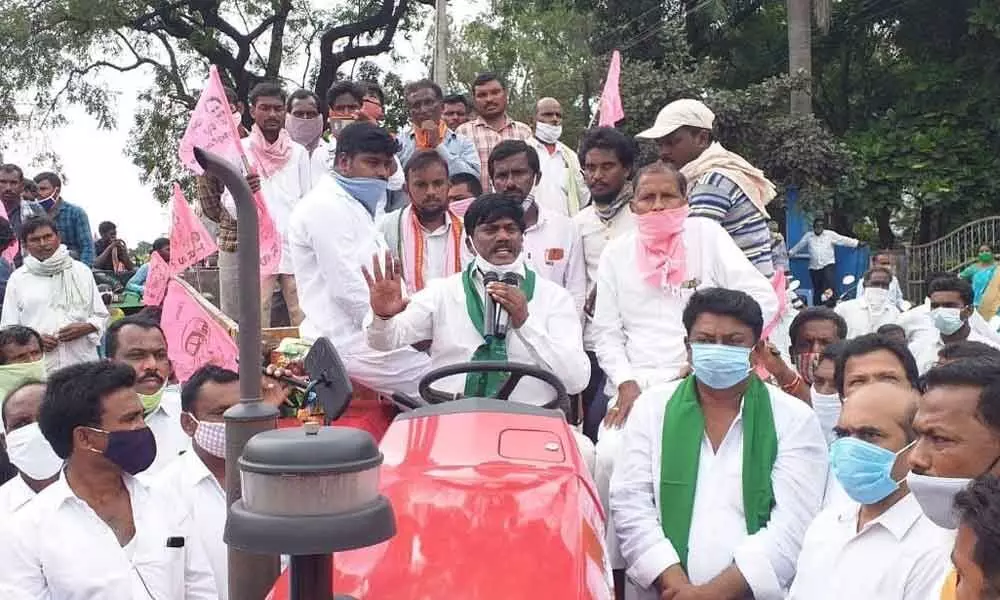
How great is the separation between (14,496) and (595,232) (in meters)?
3.31

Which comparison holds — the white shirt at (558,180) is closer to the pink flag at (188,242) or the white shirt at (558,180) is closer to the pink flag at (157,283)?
the pink flag at (188,242)

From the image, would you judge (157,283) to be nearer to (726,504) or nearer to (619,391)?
(619,391)

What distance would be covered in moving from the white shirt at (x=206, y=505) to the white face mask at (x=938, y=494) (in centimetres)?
246

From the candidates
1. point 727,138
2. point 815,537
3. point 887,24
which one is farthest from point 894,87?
point 815,537

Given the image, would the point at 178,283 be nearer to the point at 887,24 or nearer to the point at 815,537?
the point at 815,537

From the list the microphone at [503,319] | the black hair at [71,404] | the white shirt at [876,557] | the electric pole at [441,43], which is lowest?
the white shirt at [876,557]

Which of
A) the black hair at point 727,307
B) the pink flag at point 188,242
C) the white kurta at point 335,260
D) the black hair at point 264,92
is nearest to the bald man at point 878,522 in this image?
the black hair at point 727,307

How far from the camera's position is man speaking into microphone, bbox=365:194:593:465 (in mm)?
4484

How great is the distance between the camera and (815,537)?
3.49m

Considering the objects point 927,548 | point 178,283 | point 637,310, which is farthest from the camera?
point 178,283

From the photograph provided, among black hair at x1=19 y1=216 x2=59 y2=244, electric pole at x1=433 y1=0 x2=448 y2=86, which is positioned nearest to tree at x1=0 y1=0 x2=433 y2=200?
electric pole at x1=433 y1=0 x2=448 y2=86

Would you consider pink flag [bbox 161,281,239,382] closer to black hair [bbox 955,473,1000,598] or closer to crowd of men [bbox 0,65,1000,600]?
crowd of men [bbox 0,65,1000,600]

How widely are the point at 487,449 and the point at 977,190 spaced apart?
1960cm

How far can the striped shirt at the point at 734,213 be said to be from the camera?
5520 millimetres
